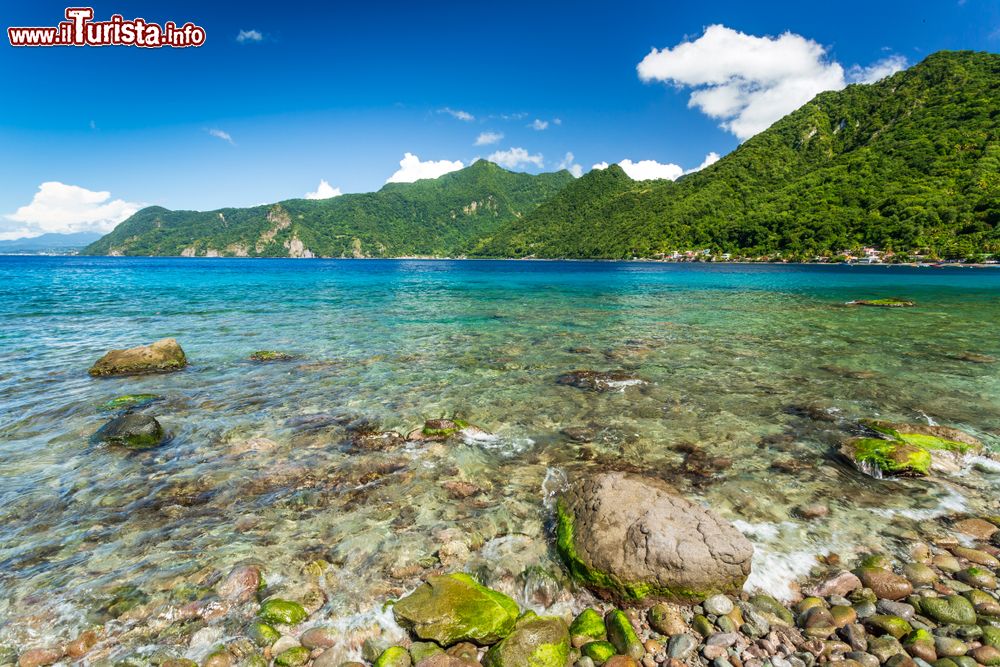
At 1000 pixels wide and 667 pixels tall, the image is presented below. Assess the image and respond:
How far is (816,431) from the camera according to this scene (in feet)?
35.9

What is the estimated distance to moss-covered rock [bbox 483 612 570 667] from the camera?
15.3 ft

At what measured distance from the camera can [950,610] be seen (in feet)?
16.5

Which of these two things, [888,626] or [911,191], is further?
[911,191]

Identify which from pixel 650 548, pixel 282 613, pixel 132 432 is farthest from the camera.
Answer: pixel 132 432

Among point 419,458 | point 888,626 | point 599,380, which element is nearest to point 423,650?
point 419,458

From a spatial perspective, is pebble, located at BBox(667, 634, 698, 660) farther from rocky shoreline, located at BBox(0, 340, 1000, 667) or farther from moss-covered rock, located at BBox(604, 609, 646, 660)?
moss-covered rock, located at BBox(604, 609, 646, 660)

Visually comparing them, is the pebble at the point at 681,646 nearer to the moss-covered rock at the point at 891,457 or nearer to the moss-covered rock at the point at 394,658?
the moss-covered rock at the point at 394,658

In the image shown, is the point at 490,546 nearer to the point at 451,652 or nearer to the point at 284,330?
the point at 451,652

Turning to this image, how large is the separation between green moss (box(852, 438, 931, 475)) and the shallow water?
0.37 m

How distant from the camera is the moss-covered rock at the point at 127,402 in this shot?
12.5 meters

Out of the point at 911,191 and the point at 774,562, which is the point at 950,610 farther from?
the point at 911,191

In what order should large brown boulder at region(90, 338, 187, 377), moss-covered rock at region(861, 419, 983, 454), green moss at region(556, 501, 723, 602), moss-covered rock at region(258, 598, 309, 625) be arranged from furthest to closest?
large brown boulder at region(90, 338, 187, 377)
moss-covered rock at region(861, 419, 983, 454)
green moss at region(556, 501, 723, 602)
moss-covered rock at region(258, 598, 309, 625)

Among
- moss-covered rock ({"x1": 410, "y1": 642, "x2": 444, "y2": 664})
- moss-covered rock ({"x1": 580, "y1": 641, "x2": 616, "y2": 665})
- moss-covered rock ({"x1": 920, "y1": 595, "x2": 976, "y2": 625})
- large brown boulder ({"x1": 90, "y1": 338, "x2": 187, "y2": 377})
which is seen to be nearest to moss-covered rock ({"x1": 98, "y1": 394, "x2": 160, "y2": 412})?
large brown boulder ({"x1": 90, "y1": 338, "x2": 187, "y2": 377})

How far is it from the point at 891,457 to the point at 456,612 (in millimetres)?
9278
